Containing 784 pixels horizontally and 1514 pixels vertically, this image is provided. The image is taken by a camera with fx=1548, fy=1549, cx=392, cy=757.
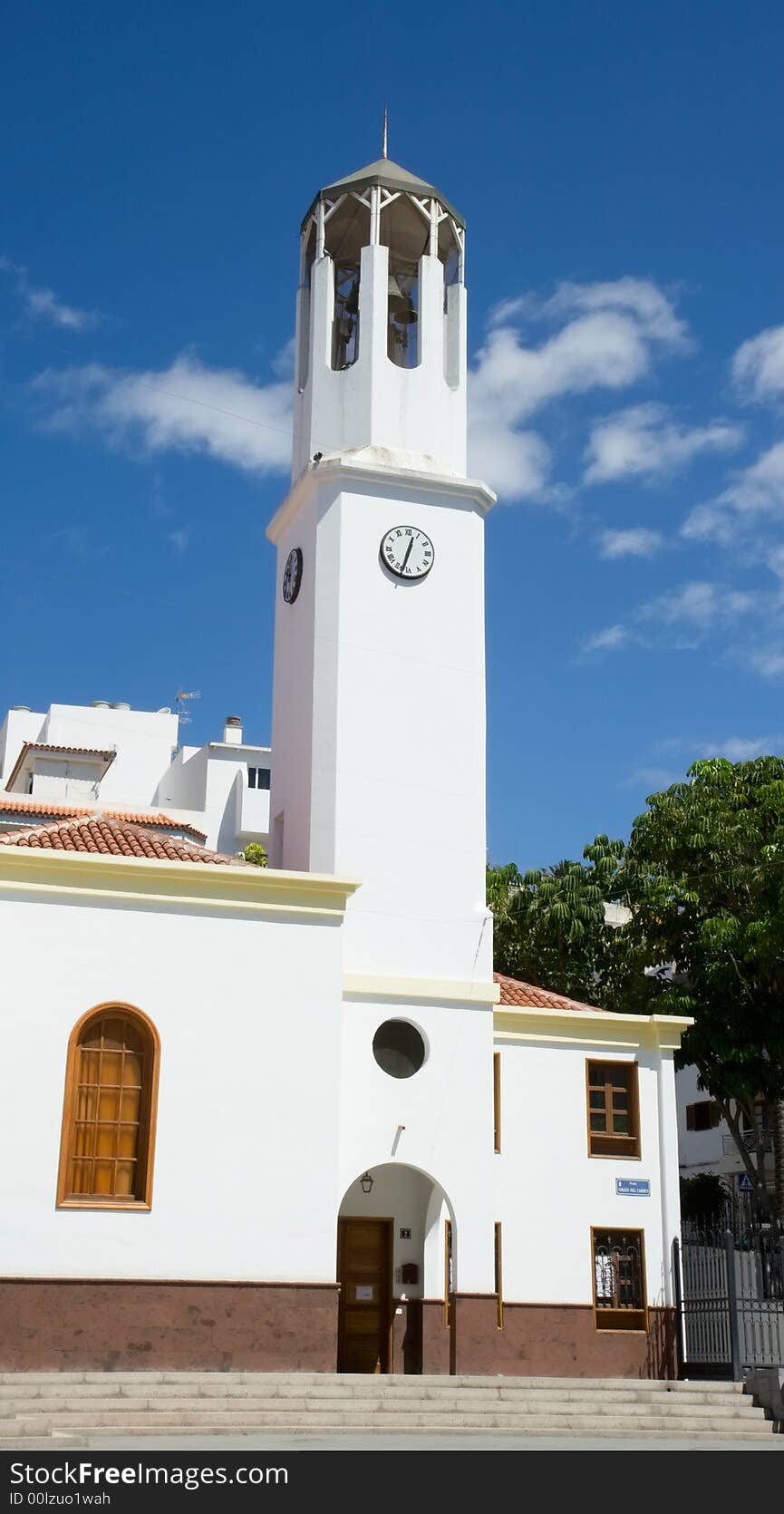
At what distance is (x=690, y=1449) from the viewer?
639 inches

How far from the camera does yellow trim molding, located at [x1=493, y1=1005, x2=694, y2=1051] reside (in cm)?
2264

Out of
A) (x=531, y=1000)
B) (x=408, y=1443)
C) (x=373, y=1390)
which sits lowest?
(x=408, y=1443)

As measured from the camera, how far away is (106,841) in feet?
66.5

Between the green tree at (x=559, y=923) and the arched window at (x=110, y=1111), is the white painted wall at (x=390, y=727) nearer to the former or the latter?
the arched window at (x=110, y=1111)

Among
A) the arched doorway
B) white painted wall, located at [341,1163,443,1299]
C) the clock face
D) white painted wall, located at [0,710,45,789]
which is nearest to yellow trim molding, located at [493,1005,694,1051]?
white painted wall, located at [341,1163,443,1299]

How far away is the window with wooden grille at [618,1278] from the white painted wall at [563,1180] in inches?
5.4

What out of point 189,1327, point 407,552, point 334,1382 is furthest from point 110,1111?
point 407,552

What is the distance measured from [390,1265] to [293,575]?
10.1 meters

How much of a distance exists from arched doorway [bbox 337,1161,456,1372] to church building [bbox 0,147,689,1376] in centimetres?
4

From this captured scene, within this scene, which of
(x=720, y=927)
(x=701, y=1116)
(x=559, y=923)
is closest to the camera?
(x=720, y=927)

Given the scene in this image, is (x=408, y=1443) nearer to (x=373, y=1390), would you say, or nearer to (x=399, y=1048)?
(x=373, y=1390)

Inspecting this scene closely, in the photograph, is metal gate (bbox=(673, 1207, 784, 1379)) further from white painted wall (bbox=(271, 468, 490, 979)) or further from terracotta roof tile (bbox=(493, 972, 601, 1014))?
white painted wall (bbox=(271, 468, 490, 979))

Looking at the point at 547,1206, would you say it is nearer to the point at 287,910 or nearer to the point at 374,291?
the point at 287,910

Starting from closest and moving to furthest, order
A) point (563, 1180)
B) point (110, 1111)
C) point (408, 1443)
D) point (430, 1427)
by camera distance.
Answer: point (408, 1443)
point (430, 1427)
point (110, 1111)
point (563, 1180)
